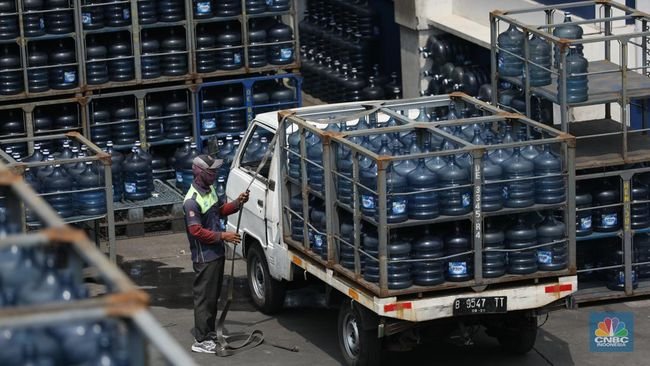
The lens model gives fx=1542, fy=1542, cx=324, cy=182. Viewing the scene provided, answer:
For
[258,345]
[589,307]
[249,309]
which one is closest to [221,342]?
[258,345]

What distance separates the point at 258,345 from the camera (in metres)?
14.8

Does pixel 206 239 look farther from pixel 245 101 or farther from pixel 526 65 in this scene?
pixel 245 101

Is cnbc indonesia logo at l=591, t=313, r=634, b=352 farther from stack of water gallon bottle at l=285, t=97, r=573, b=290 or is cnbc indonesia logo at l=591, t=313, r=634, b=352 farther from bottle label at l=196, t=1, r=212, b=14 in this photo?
bottle label at l=196, t=1, r=212, b=14

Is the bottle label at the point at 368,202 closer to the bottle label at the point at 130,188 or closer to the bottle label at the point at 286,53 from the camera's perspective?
the bottle label at the point at 130,188

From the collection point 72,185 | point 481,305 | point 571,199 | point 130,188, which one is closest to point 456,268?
point 481,305

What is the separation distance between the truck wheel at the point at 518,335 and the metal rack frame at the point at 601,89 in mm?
2178

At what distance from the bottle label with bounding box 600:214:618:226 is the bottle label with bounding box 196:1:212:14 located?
6726mm

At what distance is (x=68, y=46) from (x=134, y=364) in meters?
14.8

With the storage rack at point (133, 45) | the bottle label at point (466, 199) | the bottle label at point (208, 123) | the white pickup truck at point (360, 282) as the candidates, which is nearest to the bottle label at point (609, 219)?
the white pickup truck at point (360, 282)

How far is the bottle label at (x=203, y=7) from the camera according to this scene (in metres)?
20.2

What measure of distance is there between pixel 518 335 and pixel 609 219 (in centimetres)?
235

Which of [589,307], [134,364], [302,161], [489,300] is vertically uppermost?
[134,364]

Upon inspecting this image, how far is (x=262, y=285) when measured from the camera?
15.9 metres

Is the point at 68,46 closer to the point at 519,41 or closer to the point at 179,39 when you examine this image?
the point at 179,39
